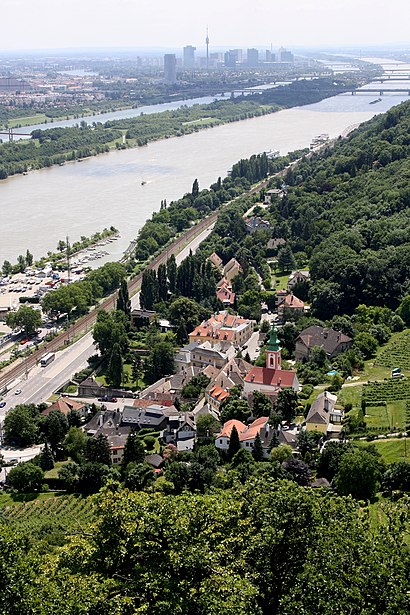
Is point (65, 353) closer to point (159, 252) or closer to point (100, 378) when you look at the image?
point (100, 378)

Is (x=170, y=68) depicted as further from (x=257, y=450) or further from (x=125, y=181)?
(x=257, y=450)

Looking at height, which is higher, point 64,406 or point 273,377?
point 273,377

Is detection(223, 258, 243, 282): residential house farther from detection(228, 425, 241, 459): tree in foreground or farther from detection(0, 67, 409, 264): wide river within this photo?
detection(228, 425, 241, 459): tree in foreground

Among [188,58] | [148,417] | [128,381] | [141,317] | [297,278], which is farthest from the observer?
[188,58]

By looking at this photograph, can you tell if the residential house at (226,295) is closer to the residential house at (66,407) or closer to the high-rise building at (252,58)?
the residential house at (66,407)

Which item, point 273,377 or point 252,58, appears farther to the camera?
point 252,58

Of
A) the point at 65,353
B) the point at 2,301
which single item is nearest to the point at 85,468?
the point at 65,353

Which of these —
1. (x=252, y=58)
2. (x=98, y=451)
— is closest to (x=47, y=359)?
(x=98, y=451)

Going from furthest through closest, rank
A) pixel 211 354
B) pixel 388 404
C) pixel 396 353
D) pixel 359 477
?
pixel 211 354 < pixel 396 353 < pixel 388 404 < pixel 359 477
